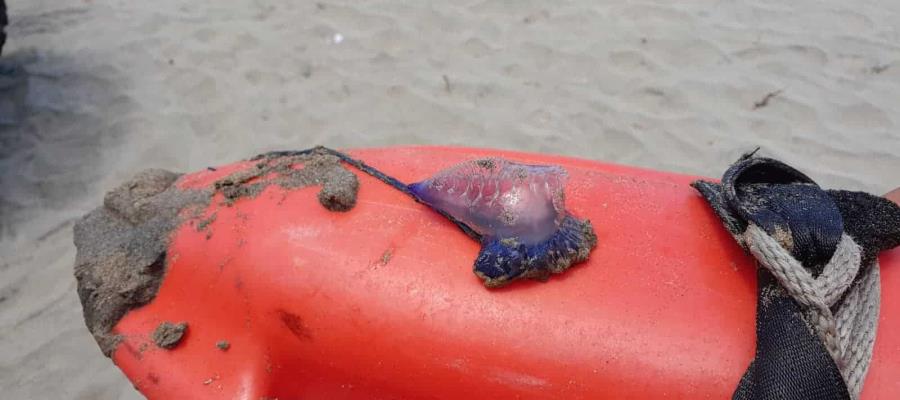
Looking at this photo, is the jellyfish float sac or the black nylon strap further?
the jellyfish float sac

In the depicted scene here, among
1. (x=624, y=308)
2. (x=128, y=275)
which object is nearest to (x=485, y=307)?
(x=624, y=308)

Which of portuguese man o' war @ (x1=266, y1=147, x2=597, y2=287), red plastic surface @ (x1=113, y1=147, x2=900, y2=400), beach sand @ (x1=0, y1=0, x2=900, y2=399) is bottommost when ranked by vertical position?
beach sand @ (x1=0, y1=0, x2=900, y2=399)

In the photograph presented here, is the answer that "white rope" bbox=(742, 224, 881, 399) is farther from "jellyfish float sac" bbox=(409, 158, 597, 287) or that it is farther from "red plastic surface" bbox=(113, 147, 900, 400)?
"jellyfish float sac" bbox=(409, 158, 597, 287)

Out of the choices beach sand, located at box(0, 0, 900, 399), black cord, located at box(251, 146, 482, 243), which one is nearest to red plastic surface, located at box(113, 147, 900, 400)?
black cord, located at box(251, 146, 482, 243)

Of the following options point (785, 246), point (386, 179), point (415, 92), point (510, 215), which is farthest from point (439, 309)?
point (415, 92)

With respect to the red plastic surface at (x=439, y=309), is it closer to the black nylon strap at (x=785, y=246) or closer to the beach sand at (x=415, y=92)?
the black nylon strap at (x=785, y=246)
